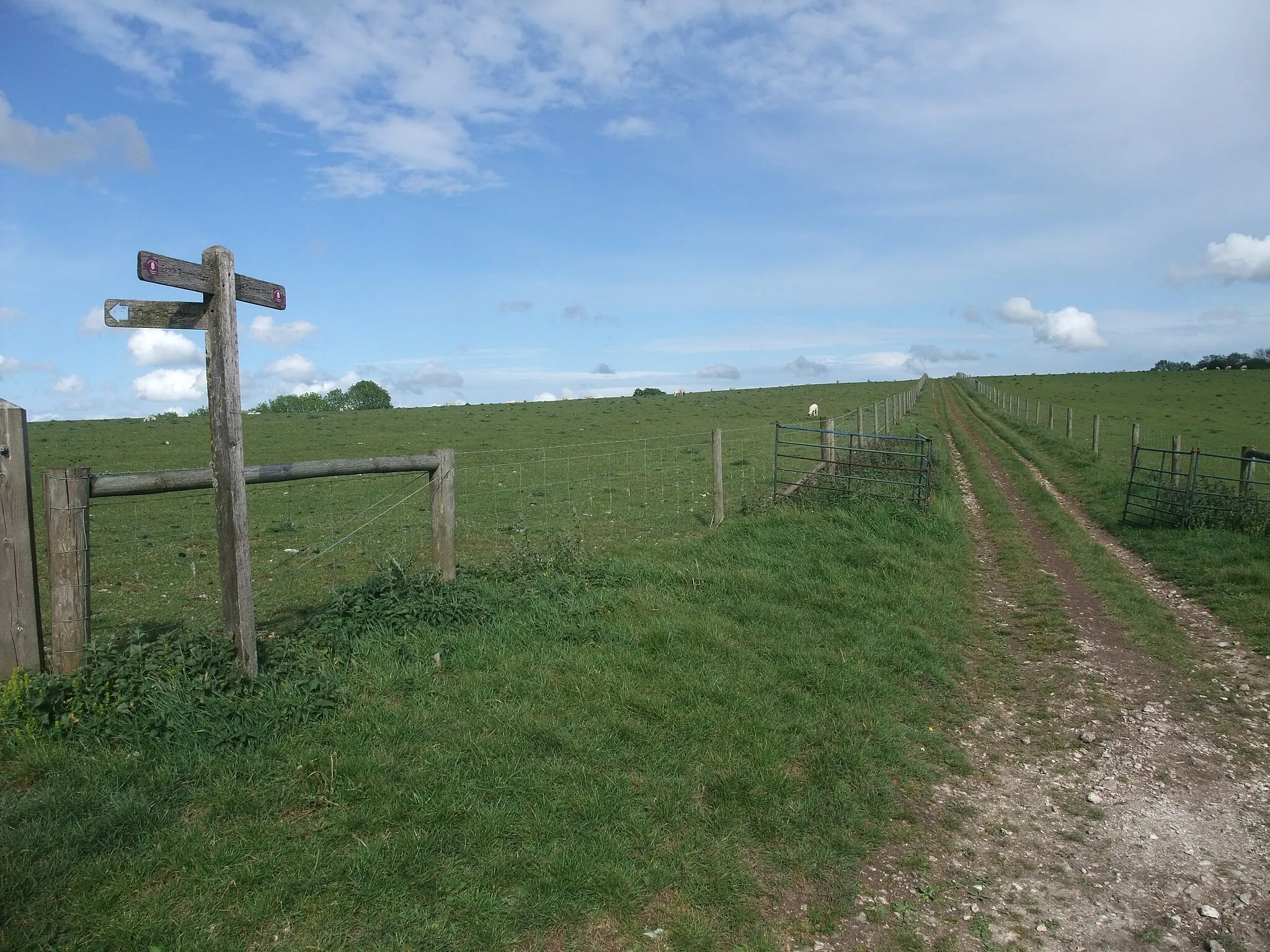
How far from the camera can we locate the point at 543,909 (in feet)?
12.1

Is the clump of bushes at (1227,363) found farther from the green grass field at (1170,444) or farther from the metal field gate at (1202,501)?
the metal field gate at (1202,501)

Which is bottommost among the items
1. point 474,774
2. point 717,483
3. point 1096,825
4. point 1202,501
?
point 1096,825

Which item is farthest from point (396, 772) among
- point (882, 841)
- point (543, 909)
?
point (882, 841)

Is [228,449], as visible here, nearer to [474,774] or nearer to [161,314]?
[161,314]

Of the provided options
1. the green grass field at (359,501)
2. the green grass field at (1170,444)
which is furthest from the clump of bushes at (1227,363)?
the green grass field at (359,501)

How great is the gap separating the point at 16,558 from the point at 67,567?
0.99ft

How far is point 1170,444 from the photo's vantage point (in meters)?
29.6

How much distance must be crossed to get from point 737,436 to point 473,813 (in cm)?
3223

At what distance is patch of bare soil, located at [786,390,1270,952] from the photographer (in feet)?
12.5

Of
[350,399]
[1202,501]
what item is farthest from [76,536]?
[350,399]

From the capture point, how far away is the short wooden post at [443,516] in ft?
25.1

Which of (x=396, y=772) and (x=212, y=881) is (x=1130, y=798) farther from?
(x=212, y=881)

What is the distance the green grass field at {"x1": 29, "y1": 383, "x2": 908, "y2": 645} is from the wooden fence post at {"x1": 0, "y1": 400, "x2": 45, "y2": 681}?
4.77 feet

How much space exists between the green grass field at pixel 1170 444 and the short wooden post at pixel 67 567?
10.3 meters
